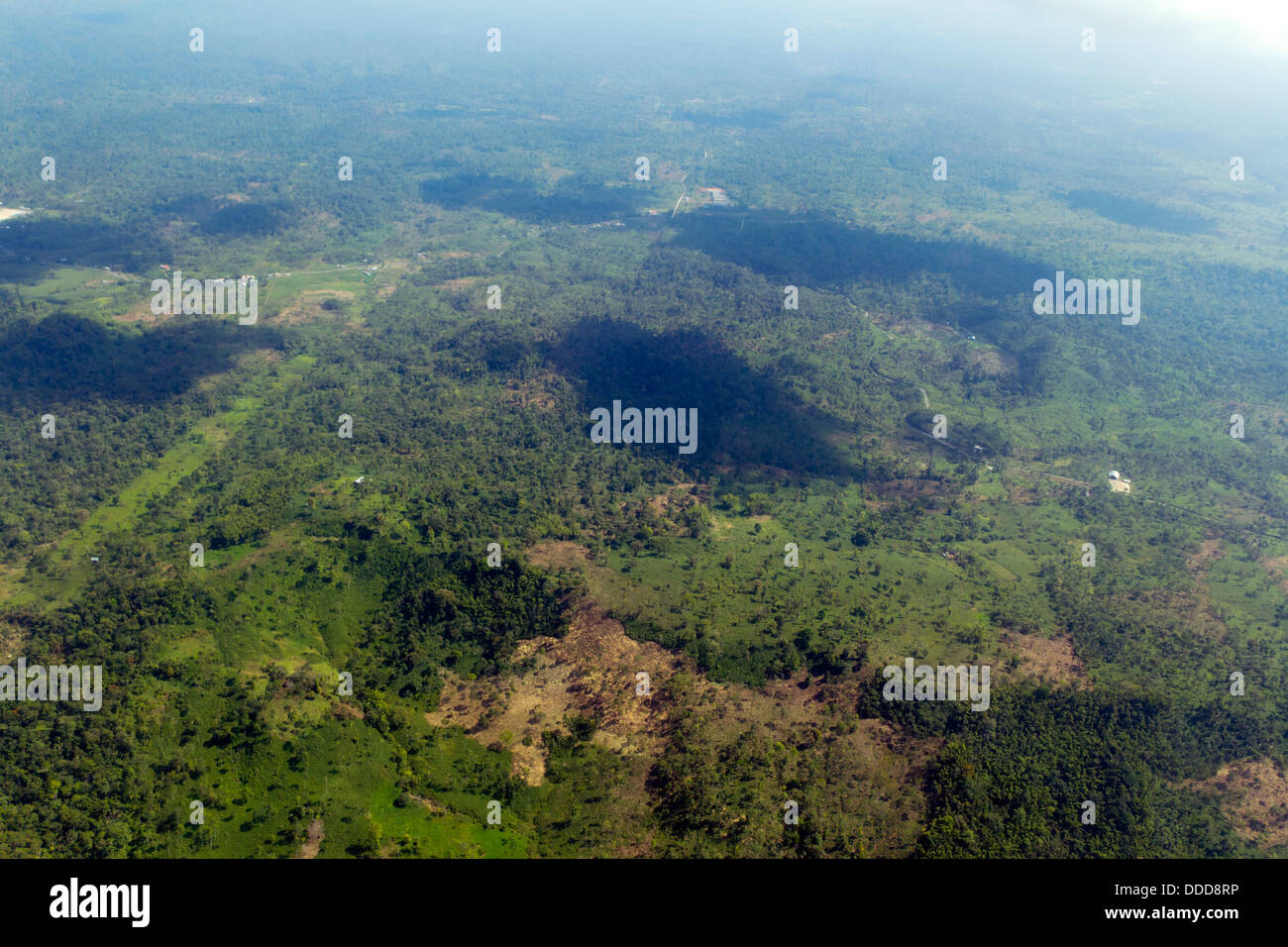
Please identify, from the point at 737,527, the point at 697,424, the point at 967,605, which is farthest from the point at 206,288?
the point at 967,605

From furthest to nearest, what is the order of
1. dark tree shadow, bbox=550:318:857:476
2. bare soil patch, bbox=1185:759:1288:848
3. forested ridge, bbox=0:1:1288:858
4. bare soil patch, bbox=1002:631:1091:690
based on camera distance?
1. dark tree shadow, bbox=550:318:857:476
2. bare soil patch, bbox=1002:631:1091:690
3. bare soil patch, bbox=1185:759:1288:848
4. forested ridge, bbox=0:1:1288:858

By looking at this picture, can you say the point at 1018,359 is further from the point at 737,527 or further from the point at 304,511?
the point at 304,511

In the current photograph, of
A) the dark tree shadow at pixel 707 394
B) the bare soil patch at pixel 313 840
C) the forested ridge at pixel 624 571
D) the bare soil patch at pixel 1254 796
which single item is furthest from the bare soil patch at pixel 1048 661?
the bare soil patch at pixel 313 840

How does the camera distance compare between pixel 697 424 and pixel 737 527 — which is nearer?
pixel 737 527

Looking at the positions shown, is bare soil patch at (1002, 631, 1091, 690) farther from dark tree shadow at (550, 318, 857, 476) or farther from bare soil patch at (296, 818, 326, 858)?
bare soil patch at (296, 818, 326, 858)

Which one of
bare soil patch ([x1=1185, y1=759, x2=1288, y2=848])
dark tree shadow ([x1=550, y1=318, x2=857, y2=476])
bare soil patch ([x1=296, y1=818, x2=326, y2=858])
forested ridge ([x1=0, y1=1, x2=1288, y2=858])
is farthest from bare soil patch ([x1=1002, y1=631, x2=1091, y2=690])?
bare soil patch ([x1=296, y1=818, x2=326, y2=858])

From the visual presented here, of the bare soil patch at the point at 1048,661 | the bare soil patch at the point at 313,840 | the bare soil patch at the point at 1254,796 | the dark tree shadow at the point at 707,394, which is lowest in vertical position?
the bare soil patch at the point at 1254,796

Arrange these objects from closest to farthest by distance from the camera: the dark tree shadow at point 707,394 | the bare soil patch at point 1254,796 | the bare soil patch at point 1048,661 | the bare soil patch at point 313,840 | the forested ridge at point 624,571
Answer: the bare soil patch at point 313,840
the forested ridge at point 624,571
the bare soil patch at point 1254,796
the bare soil patch at point 1048,661
the dark tree shadow at point 707,394

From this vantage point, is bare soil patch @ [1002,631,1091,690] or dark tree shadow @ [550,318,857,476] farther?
dark tree shadow @ [550,318,857,476]

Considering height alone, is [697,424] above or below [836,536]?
above

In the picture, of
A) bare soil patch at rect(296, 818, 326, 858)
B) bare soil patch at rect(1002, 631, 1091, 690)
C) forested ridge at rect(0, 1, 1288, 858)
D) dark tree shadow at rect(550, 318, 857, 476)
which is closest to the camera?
bare soil patch at rect(296, 818, 326, 858)

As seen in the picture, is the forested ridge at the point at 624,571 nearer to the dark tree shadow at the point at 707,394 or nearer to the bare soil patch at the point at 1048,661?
the bare soil patch at the point at 1048,661
